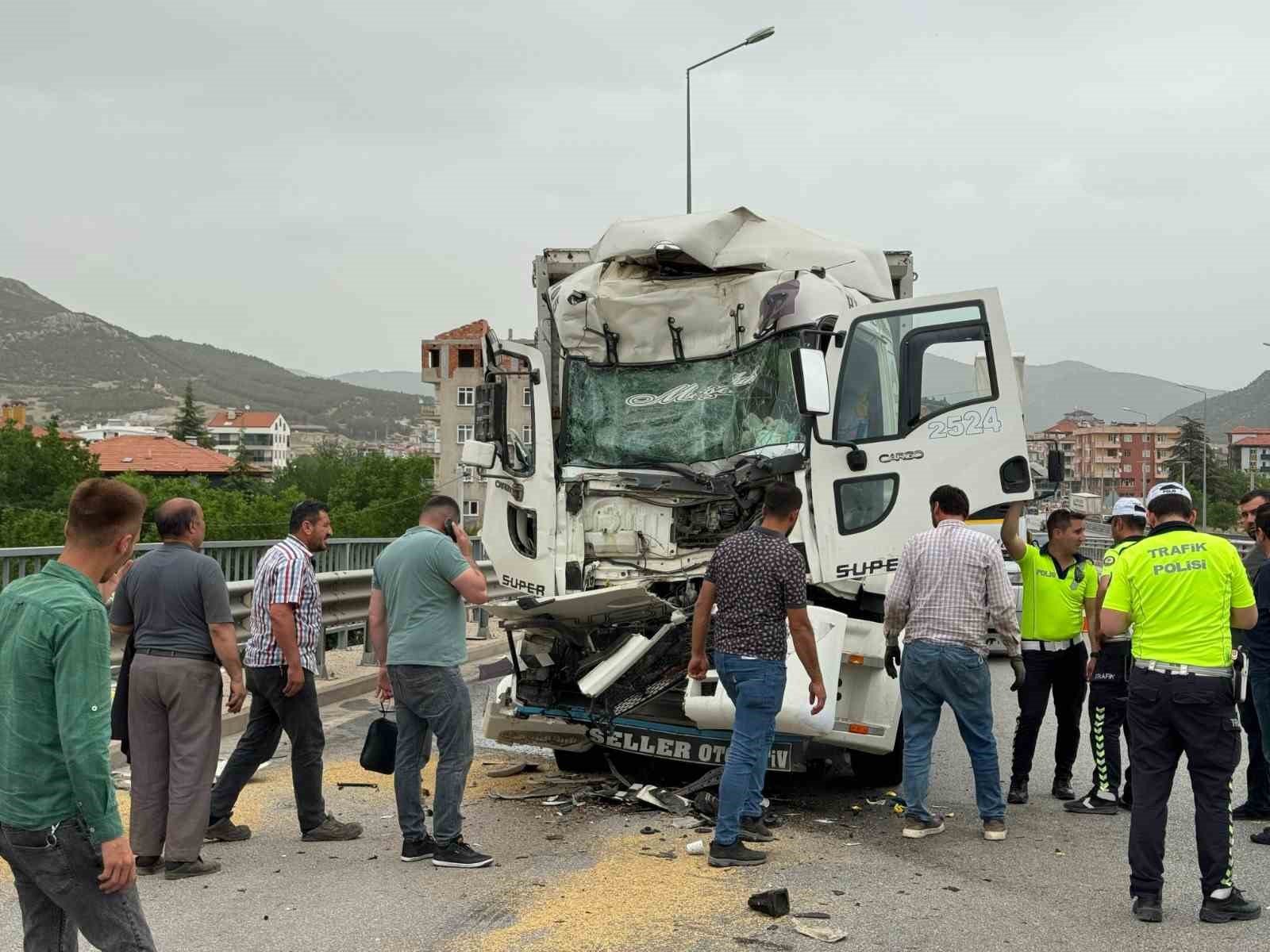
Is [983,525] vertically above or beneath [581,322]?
beneath

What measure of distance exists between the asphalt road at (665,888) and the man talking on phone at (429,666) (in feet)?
0.90

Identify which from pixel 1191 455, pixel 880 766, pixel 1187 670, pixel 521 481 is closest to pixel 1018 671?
pixel 880 766

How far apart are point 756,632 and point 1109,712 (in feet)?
8.47

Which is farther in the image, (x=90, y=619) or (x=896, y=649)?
(x=896, y=649)

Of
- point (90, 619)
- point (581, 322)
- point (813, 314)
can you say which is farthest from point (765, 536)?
point (90, 619)

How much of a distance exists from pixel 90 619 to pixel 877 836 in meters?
4.64

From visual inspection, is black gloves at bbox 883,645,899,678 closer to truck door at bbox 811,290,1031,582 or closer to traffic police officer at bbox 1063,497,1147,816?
truck door at bbox 811,290,1031,582

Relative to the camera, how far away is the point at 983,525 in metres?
10.3

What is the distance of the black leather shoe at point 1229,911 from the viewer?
553cm

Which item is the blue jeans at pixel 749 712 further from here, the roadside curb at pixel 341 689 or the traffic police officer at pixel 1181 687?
the roadside curb at pixel 341 689

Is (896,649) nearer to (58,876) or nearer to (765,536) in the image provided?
(765,536)

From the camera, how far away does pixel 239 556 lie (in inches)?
522

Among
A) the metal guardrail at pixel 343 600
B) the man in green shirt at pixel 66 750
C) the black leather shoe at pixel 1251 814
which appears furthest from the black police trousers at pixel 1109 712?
the man in green shirt at pixel 66 750

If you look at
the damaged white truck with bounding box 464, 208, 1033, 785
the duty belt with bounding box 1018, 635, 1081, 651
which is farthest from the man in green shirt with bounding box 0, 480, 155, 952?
the duty belt with bounding box 1018, 635, 1081, 651
